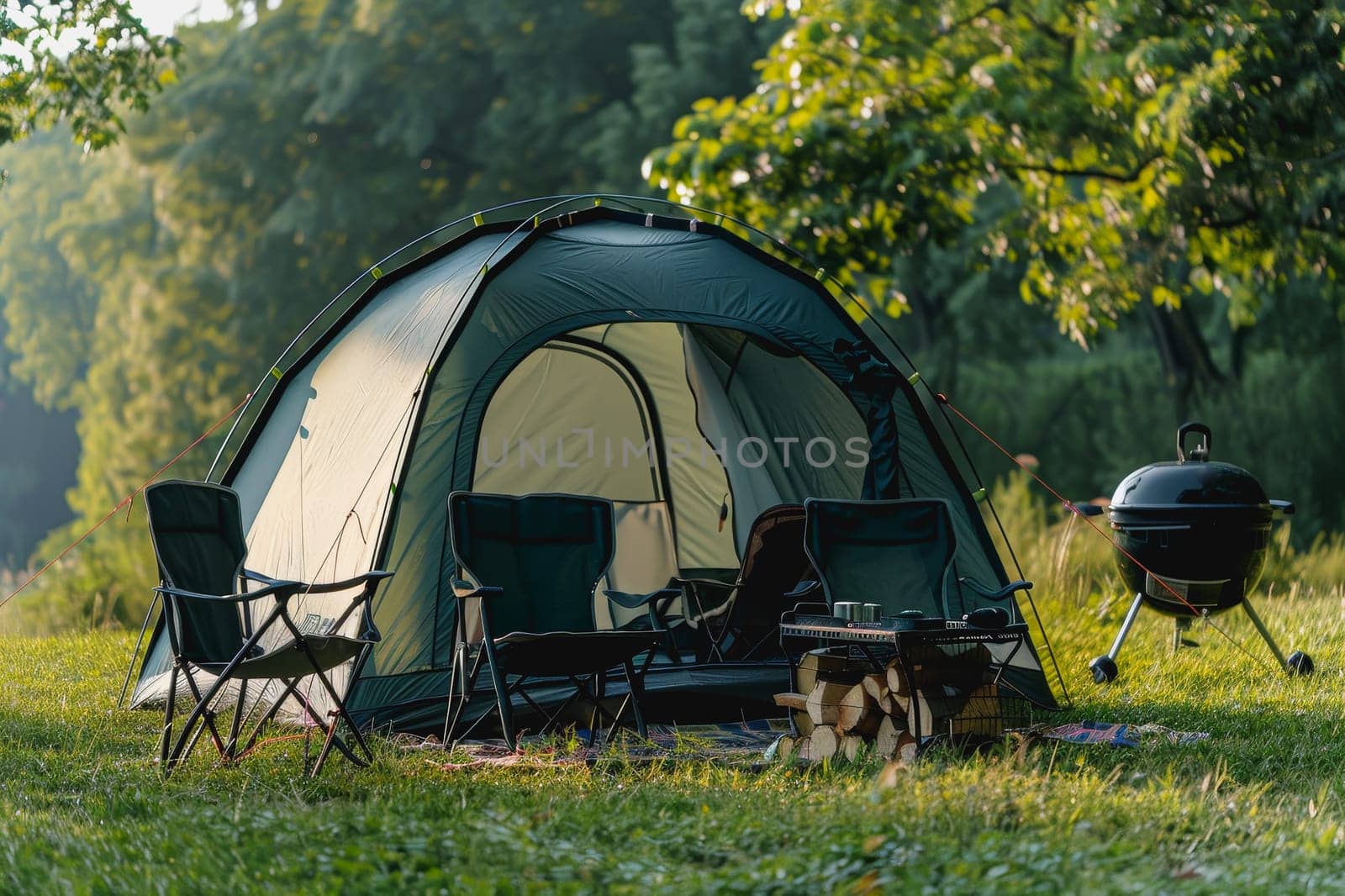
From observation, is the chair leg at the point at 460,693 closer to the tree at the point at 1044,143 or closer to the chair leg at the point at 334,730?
the chair leg at the point at 334,730

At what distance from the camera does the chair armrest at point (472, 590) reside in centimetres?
500

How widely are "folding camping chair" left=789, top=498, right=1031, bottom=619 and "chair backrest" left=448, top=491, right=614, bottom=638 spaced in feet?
2.97

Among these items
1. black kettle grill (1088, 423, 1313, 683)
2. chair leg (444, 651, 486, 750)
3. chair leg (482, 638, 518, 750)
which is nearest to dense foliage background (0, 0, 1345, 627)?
black kettle grill (1088, 423, 1313, 683)

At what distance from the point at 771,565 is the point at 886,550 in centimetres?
87

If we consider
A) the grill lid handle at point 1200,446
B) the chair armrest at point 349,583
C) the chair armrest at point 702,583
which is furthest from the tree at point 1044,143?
the chair armrest at point 349,583

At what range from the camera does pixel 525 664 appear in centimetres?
498

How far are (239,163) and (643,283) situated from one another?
13517 millimetres

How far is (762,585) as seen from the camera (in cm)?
632

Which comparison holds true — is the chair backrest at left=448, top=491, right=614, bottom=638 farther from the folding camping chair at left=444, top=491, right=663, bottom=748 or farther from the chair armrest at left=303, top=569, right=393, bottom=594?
the chair armrest at left=303, top=569, right=393, bottom=594

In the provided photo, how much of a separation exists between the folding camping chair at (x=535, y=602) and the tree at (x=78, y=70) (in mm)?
3360

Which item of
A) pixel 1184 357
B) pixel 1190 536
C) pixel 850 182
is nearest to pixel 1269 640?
pixel 1190 536

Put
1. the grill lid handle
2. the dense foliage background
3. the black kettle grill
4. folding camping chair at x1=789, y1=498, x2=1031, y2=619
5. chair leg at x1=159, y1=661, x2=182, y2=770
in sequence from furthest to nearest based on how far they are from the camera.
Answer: the dense foliage background → the grill lid handle → the black kettle grill → folding camping chair at x1=789, y1=498, x2=1031, y2=619 → chair leg at x1=159, y1=661, x2=182, y2=770

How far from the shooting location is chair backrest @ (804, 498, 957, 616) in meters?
5.46

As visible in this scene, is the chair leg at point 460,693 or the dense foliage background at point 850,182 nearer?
the chair leg at point 460,693
